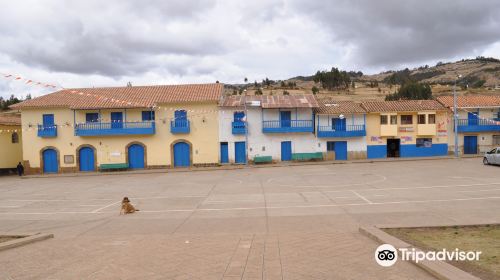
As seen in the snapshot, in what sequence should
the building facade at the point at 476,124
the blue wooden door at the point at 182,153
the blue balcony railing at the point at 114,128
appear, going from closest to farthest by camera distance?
the blue balcony railing at the point at 114,128, the blue wooden door at the point at 182,153, the building facade at the point at 476,124

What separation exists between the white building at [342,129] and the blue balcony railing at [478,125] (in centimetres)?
1012

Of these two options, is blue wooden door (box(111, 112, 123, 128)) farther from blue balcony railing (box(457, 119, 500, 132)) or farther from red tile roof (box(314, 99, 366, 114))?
blue balcony railing (box(457, 119, 500, 132))

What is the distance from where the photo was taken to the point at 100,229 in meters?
12.4

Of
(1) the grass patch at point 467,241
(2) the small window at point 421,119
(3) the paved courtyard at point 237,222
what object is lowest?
(3) the paved courtyard at point 237,222

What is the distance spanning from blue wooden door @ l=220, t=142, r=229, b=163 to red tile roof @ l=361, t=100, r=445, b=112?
1461cm

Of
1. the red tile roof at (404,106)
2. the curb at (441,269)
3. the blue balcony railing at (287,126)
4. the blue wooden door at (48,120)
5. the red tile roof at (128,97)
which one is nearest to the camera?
the curb at (441,269)

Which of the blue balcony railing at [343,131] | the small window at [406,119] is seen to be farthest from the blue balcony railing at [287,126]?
the small window at [406,119]

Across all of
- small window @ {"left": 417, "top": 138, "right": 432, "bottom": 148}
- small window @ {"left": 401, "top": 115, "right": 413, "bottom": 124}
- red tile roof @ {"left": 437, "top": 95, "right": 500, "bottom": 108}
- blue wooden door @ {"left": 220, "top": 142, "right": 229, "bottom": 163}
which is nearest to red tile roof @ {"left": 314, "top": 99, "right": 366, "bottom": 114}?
small window @ {"left": 401, "top": 115, "right": 413, "bottom": 124}

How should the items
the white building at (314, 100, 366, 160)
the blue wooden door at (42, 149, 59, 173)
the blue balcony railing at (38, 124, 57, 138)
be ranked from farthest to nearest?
the white building at (314, 100, 366, 160), the blue wooden door at (42, 149, 59, 173), the blue balcony railing at (38, 124, 57, 138)

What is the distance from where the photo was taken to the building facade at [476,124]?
128ft

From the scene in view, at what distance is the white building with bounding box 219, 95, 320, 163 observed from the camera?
37.4 metres

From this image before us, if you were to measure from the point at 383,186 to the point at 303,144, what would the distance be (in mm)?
18292

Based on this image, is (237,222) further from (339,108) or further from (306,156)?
(339,108)

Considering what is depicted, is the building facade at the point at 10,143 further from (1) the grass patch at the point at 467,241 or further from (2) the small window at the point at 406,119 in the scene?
(1) the grass patch at the point at 467,241
